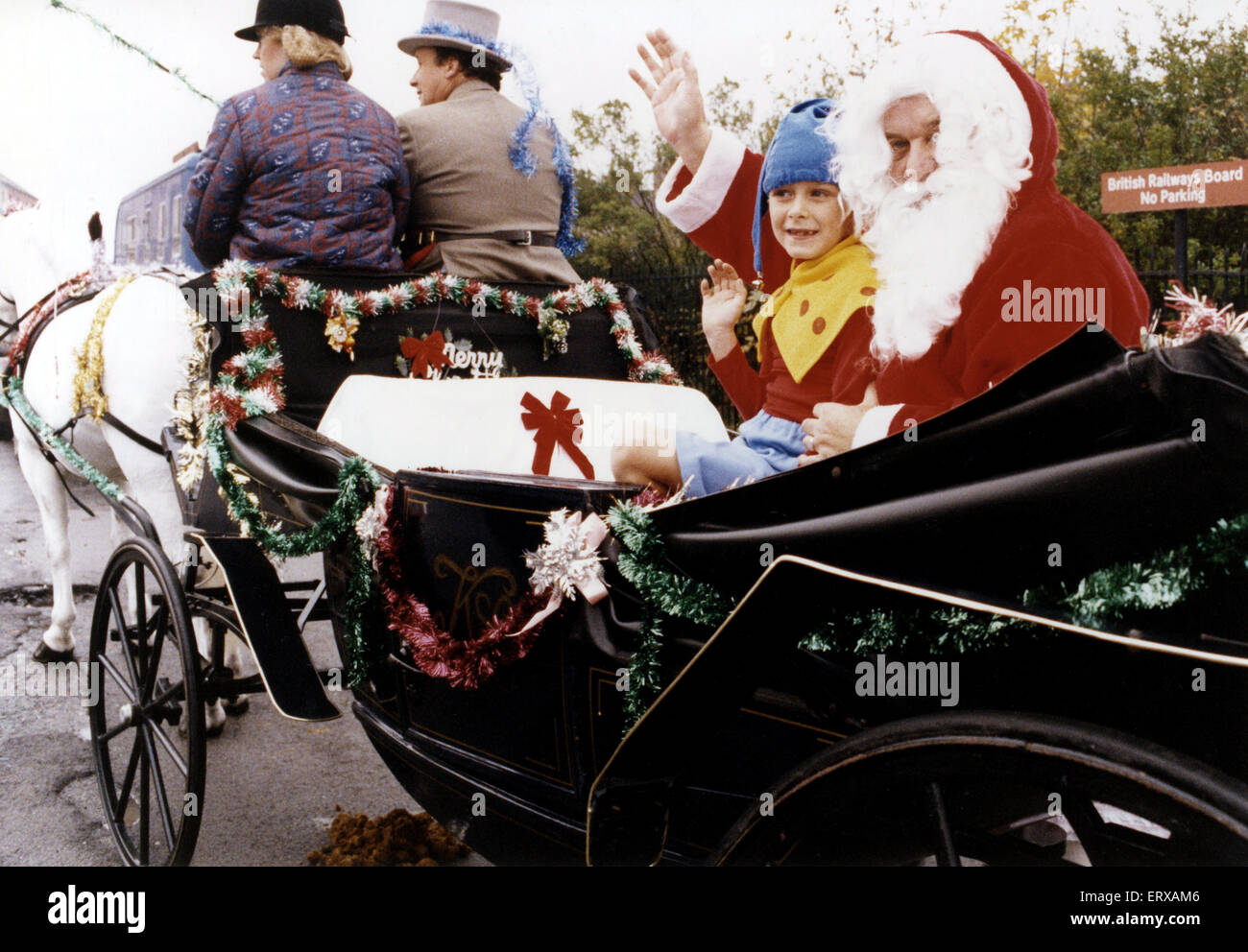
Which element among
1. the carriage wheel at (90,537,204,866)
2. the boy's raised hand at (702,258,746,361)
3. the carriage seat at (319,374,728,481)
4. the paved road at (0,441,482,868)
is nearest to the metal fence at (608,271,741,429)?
the carriage seat at (319,374,728,481)

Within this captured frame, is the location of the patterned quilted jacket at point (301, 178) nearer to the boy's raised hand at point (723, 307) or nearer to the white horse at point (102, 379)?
the white horse at point (102, 379)

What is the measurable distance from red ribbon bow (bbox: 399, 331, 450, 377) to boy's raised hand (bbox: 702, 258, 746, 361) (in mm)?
1326

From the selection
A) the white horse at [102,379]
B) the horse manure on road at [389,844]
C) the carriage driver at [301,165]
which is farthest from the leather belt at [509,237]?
the horse manure on road at [389,844]

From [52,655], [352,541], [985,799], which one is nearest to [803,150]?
[985,799]

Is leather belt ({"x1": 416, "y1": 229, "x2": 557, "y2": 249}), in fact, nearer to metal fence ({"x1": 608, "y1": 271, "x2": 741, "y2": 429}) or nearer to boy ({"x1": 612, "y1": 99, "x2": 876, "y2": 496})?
metal fence ({"x1": 608, "y1": 271, "x2": 741, "y2": 429})

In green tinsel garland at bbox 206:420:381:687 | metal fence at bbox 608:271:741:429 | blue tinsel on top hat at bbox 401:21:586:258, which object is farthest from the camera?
blue tinsel on top hat at bbox 401:21:586:258

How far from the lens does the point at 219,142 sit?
279 centimetres

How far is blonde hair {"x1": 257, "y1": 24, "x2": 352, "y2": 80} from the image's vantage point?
8.68 feet

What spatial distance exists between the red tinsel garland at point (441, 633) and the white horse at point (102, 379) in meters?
1.17

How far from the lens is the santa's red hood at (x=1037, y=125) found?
4.29ft

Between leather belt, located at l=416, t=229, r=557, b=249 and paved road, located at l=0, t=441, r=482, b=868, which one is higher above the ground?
leather belt, located at l=416, t=229, r=557, b=249

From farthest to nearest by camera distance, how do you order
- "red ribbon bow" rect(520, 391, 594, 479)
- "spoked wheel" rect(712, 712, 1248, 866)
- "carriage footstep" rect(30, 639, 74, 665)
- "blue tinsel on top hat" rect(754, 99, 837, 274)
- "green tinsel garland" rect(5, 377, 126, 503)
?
"carriage footstep" rect(30, 639, 74, 665)
"green tinsel garland" rect(5, 377, 126, 503)
"red ribbon bow" rect(520, 391, 594, 479)
"blue tinsel on top hat" rect(754, 99, 837, 274)
"spoked wheel" rect(712, 712, 1248, 866)

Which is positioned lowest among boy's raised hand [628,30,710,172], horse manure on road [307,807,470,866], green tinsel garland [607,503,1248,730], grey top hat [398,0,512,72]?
horse manure on road [307,807,470,866]
